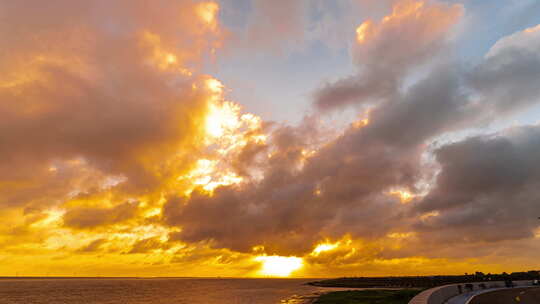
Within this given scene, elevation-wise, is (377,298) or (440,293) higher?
(440,293)

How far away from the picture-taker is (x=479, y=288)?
60.1 m

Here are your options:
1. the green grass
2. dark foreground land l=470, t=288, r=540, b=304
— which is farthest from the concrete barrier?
the green grass

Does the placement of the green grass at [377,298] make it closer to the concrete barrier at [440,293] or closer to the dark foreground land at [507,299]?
the concrete barrier at [440,293]

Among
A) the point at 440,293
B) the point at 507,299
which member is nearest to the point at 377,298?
the point at 507,299

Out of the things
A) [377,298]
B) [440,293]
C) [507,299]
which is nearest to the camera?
[440,293]

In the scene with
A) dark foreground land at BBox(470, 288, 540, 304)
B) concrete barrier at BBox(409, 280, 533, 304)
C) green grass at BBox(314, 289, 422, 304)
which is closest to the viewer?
concrete barrier at BBox(409, 280, 533, 304)

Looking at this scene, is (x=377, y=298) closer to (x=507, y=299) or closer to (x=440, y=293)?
(x=507, y=299)

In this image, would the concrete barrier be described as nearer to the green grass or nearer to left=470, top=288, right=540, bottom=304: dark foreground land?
left=470, top=288, right=540, bottom=304: dark foreground land

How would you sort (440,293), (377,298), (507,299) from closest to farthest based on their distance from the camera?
(440,293) < (507,299) < (377,298)

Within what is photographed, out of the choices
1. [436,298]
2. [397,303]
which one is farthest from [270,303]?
[436,298]

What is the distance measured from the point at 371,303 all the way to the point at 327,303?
14.9 meters

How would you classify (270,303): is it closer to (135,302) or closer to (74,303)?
(135,302)

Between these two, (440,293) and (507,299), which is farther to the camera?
(507,299)

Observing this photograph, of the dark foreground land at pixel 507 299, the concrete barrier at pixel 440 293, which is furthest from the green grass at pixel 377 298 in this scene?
the dark foreground land at pixel 507 299
